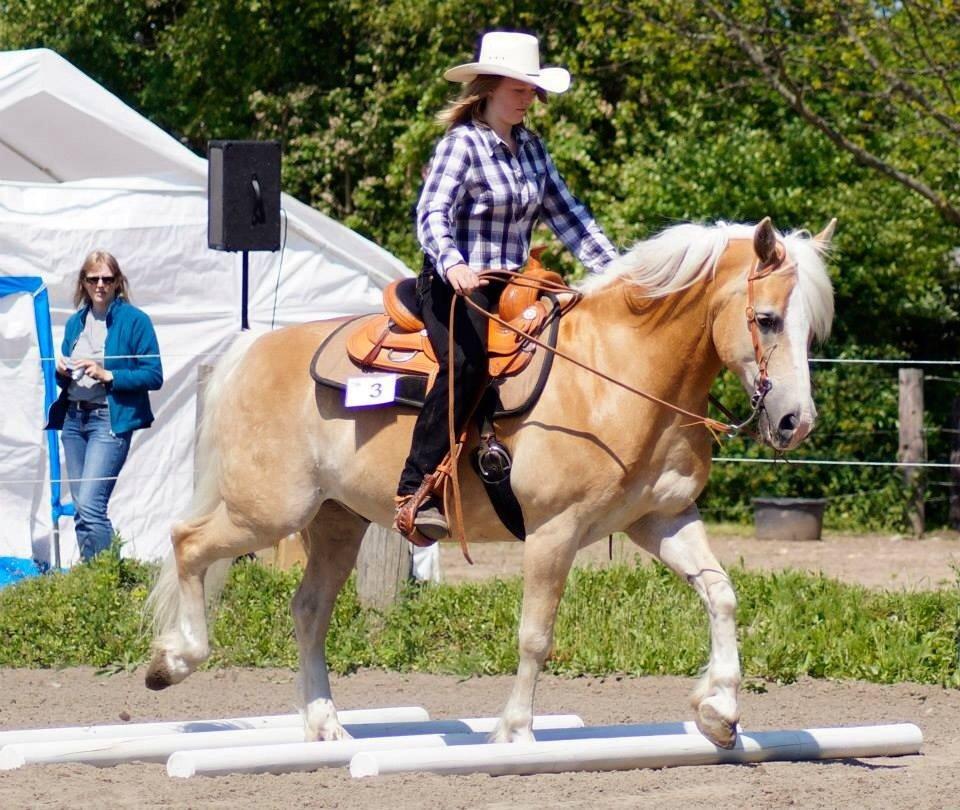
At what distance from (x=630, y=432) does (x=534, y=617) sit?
0.75 meters

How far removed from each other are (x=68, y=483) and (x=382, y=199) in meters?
8.78

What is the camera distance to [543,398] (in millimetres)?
5875

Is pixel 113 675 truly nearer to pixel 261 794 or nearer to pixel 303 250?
pixel 261 794

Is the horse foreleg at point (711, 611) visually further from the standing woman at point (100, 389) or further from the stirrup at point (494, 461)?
the standing woman at point (100, 389)

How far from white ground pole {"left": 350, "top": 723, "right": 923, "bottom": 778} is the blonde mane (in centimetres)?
152

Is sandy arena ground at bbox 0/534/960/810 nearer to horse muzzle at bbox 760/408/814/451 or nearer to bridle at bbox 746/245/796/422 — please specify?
horse muzzle at bbox 760/408/814/451

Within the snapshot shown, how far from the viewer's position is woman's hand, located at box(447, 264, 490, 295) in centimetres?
566

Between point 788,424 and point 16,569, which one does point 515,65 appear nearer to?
point 788,424

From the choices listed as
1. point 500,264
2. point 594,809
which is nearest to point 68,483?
point 500,264

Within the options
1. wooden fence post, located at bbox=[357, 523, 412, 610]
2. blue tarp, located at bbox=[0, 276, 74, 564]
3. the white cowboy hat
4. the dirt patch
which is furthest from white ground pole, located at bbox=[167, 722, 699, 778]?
blue tarp, located at bbox=[0, 276, 74, 564]

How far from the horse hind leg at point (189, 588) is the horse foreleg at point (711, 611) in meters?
1.69

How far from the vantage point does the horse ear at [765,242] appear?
5.45 metres

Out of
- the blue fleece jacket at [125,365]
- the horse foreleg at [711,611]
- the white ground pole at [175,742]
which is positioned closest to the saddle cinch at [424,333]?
the horse foreleg at [711,611]

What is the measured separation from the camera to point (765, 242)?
548 cm
